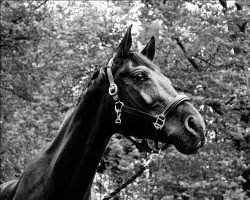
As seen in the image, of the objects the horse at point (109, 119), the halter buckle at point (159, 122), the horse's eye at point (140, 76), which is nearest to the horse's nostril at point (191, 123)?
the horse at point (109, 119)

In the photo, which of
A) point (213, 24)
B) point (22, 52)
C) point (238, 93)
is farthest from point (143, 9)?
point (22, 52)

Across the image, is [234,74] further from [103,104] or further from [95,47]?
[103,104]

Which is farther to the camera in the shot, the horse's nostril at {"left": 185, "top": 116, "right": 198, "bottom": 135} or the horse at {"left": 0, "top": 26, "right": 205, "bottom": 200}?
the horse at {"left": 0, "top": 26, "right": 205, "bottom": 200}

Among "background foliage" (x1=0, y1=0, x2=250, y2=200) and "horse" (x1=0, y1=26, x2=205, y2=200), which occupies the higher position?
"horse" (x1=0, y1=26, x2=205, y2=200)

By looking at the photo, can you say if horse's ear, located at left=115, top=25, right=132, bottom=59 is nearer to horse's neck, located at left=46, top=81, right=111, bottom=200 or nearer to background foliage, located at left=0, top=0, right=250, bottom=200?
horse's neck, located at left=46, top=81, right=111, bottom=200

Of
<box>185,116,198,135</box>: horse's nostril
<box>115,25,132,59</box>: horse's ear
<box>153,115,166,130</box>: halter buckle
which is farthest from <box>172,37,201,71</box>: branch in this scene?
<box>185,116,198,135</box>: horse's nostril

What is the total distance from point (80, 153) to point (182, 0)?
12723 millimetres

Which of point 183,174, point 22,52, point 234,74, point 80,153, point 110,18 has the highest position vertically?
point 80,153

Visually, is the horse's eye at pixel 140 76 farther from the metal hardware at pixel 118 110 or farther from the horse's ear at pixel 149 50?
the horse's ear at pixel 149 50

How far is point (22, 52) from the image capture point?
2284 cm

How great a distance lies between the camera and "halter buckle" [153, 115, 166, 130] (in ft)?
11.7

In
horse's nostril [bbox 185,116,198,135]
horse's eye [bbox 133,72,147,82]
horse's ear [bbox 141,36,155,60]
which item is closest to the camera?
horse's nostril [bbox 185,116,198,135]

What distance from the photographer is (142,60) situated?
394cm

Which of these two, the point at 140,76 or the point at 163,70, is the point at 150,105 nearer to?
the point at 140,76
